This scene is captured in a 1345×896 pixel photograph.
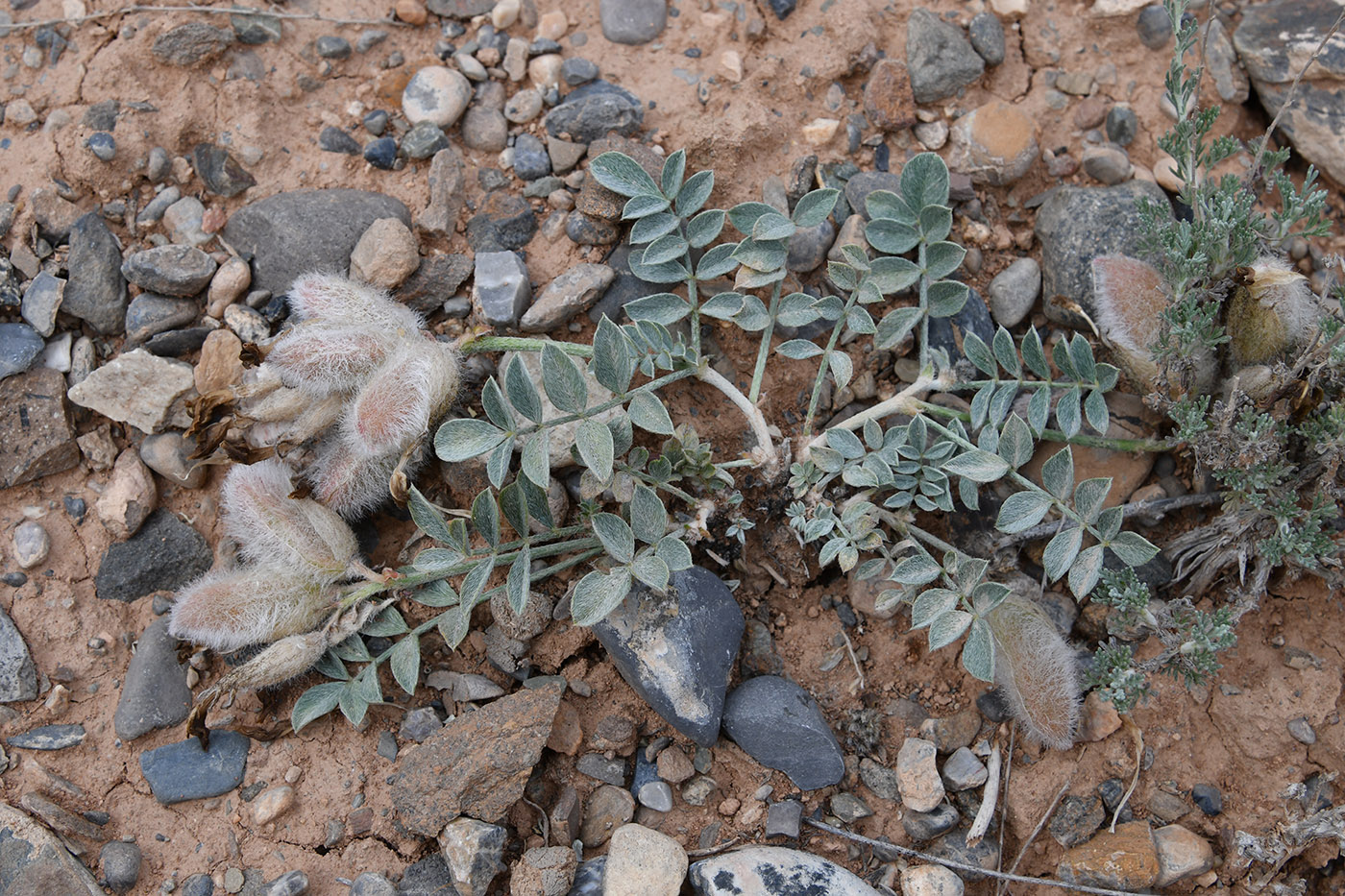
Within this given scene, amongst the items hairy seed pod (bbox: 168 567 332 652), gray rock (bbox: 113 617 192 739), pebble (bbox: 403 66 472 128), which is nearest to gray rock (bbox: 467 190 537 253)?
pebble (bbox: 403 66 472 128)

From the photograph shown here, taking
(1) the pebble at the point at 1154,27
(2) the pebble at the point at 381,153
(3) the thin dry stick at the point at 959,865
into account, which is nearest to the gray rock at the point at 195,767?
(3) the thin dry stick at the point at 959,865

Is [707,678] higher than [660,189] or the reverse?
the reverse

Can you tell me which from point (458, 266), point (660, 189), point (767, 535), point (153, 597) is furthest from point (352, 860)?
point (660, 189)

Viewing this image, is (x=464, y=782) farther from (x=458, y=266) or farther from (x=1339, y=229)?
(x=1339, y=229)

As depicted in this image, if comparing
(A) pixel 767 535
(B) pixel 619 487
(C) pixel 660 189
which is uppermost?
(C) pixel 660 189

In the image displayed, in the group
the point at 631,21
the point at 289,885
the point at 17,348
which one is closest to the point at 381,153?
the point at 631,21

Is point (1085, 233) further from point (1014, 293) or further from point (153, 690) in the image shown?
point (153, 690)

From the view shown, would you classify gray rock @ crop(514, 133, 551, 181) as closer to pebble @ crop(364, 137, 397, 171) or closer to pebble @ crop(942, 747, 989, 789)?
pebble @ crop(364, 137, 397, 171)

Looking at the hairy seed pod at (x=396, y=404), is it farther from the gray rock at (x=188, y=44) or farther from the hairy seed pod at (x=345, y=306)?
the gray rock at (x=188, y=44)

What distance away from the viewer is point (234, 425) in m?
2.53

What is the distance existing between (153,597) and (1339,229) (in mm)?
3941

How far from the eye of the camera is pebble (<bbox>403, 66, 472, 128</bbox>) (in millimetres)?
3039

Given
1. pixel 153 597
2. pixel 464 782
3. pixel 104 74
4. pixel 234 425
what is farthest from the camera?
pixel 104 74

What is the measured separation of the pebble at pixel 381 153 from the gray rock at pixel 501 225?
0.35m
